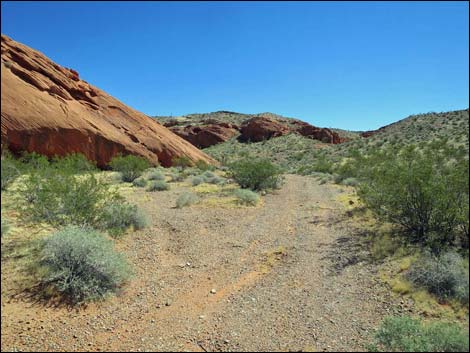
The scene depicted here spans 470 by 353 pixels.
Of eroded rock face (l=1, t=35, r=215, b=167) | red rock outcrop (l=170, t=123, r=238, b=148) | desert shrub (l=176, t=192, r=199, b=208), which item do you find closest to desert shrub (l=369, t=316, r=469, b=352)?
desert shrub (l=176, t=192, r=199, b=208)

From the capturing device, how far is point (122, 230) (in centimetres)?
837

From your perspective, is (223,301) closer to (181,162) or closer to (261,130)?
(181,162)

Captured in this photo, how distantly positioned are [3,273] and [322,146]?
51.2 meters

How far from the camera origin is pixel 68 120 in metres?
21.0

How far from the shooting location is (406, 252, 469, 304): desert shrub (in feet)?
16.2

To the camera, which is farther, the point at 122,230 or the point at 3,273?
the point at 122,230

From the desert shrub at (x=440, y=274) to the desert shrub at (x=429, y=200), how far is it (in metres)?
0.98

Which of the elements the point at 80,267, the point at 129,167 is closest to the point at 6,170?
the point at 80,267

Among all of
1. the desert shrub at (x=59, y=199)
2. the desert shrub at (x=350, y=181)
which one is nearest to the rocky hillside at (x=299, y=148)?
the desert shrub at (x=350, y=181)

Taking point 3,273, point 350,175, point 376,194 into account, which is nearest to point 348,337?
point 3,273

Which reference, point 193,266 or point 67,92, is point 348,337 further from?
point 67,92

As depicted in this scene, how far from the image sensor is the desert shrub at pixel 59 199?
715cm

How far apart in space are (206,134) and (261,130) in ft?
32.4

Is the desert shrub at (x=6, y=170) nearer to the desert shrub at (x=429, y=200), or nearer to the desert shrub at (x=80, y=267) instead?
the desert shrub at (x=80, y=267)
